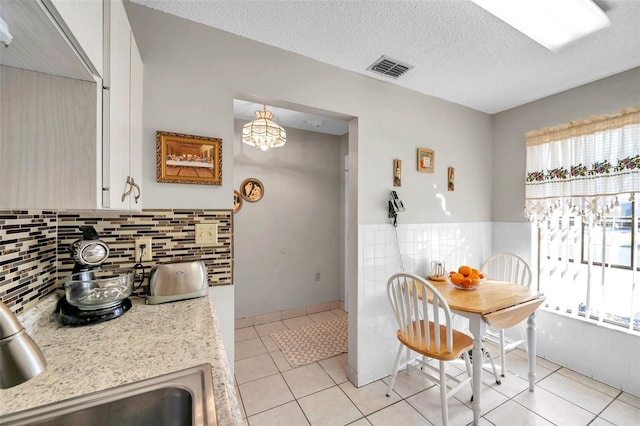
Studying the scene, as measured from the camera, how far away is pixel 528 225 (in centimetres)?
253

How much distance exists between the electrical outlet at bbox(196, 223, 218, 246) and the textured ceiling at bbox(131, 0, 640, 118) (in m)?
1.18

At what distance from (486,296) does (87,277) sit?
7.88ft

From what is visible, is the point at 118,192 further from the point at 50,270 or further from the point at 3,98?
the point at 50,270

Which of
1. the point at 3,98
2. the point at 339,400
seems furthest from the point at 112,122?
the point at 339,400

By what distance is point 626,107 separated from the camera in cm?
193

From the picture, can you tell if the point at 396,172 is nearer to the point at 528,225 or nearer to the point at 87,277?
the point at 528,225

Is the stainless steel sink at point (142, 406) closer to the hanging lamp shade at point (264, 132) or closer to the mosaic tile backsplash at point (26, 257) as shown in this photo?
the mosaic tile backsplash at point (26, 257)

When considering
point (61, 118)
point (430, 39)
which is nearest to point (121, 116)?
point (61, 118)

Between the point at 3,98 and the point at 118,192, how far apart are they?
1.21 feet

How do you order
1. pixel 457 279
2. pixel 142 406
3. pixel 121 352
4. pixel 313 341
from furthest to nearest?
1. pixel 313 341
2. pixel 457 279
3. pixel 121 352
4. pixel 142 406

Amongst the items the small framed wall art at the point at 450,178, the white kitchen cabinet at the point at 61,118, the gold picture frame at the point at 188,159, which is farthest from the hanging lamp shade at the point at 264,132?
the small framed wall art at the point at 450,178

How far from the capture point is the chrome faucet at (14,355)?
0.42m

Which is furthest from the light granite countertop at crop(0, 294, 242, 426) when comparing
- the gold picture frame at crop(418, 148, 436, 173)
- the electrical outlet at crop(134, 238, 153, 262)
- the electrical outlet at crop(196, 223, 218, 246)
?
the gold picture frame at crop(418, 148, 436, 173)

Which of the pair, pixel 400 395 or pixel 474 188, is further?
pixel 474 188
